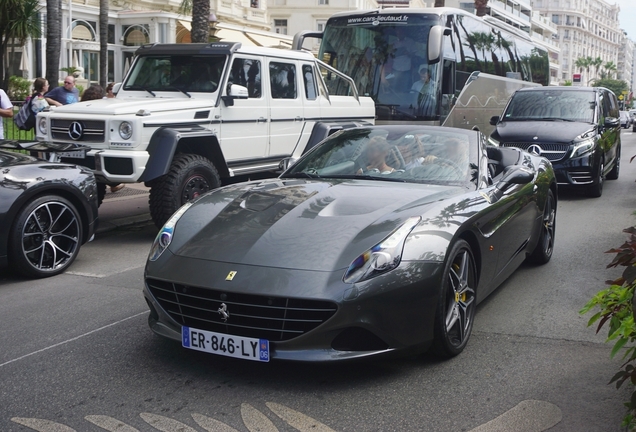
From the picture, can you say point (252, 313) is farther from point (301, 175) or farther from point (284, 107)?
point (284, 107)

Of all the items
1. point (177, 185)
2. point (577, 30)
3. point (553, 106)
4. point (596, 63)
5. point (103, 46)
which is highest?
point (577, 30)

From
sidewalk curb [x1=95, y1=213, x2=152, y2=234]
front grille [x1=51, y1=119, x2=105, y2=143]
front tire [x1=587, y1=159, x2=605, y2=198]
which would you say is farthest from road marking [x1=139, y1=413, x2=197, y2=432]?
front tire [x1=587, y1=159, x2=605, y2=198]

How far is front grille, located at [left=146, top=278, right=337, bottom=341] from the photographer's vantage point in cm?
400

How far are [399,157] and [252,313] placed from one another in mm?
2200

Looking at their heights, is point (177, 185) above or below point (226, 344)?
above

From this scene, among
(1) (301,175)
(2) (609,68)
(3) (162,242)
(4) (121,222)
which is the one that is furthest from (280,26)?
(2) (609,68)

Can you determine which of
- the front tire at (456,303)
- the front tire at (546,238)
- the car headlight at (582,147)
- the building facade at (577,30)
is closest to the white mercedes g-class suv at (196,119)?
the car headlight at (582,147)

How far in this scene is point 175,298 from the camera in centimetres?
433

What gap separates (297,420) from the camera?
3.75 metres

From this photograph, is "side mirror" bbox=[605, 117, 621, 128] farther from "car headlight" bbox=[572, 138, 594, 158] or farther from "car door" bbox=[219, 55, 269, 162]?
"car door" bbox=[219, 55, 269, 162]

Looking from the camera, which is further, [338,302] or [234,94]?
[234,94]

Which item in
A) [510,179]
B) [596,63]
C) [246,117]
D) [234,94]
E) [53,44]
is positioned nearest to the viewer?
[510,179]

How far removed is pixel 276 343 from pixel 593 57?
17996 cm

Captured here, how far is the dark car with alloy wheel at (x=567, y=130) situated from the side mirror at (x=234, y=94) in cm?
466
